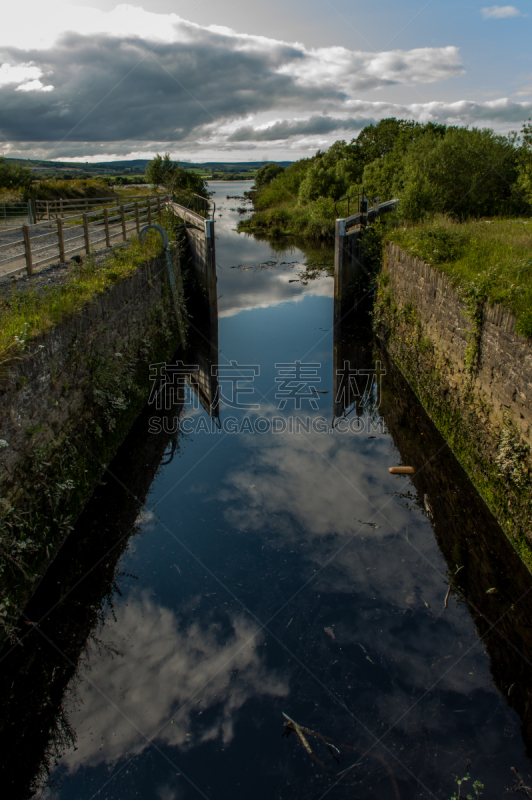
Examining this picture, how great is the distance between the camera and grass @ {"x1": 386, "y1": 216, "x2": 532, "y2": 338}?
6484 millimetres

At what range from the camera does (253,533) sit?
261 inches

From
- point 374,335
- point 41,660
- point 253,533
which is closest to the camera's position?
point 41,660

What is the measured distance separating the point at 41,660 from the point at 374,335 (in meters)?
12.5

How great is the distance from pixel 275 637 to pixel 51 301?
5.25 m

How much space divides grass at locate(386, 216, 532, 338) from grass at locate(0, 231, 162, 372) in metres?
5.60

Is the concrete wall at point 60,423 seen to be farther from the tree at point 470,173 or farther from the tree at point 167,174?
the tree at point 167,174

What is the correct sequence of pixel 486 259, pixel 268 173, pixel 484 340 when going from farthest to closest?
pixel 268 173, pixel 486 259, pixel 484 340

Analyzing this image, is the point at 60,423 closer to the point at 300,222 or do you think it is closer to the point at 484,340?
the point at 484,340

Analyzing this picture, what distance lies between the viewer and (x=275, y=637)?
16.7 ft

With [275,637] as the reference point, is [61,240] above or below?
above

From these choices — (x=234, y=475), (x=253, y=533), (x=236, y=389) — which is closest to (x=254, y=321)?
(x=236, y=389)

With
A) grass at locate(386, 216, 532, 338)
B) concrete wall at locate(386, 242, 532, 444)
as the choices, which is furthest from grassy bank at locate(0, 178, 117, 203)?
concrete wall at locate(386, 242, 532, 444)

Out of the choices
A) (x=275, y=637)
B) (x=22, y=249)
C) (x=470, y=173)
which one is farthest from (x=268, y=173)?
(x=275, y=637)

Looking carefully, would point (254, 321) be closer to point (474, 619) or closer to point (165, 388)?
point (165, 388)
